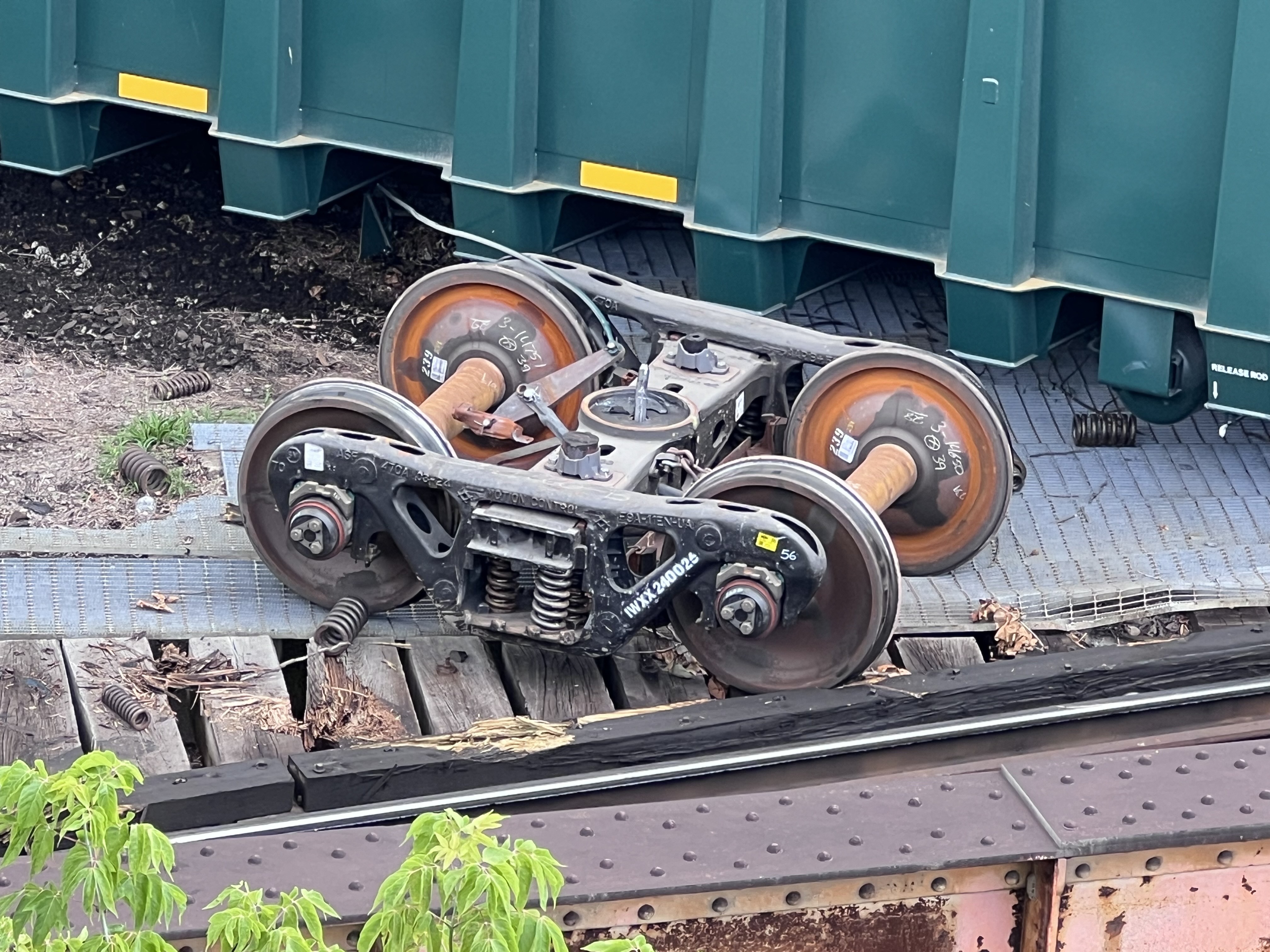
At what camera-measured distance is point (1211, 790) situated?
3457 mm

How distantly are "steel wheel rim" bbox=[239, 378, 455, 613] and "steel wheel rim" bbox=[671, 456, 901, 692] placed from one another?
818 mm

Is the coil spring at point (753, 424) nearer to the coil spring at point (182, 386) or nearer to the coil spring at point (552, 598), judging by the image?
the coil spring at point (552, 598)

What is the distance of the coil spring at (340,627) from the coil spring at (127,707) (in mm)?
522

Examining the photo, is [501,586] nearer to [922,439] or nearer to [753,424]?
[753,424]

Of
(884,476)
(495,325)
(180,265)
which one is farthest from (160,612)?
(180,265)

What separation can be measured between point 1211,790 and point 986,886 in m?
0.51

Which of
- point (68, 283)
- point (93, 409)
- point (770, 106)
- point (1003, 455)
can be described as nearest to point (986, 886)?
point (1003, 455)

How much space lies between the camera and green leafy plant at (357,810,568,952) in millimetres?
2139

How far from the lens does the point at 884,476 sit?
4840mm

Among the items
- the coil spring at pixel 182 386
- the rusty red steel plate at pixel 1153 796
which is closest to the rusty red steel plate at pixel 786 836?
the rusty red steel plate at pixel 1153 796

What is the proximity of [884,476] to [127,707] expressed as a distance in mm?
2067

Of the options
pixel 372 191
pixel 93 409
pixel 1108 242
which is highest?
pixel 1108 242

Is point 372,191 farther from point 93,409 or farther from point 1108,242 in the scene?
point 1108,242

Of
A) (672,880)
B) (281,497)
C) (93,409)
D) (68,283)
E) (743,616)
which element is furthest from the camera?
(68,283)
